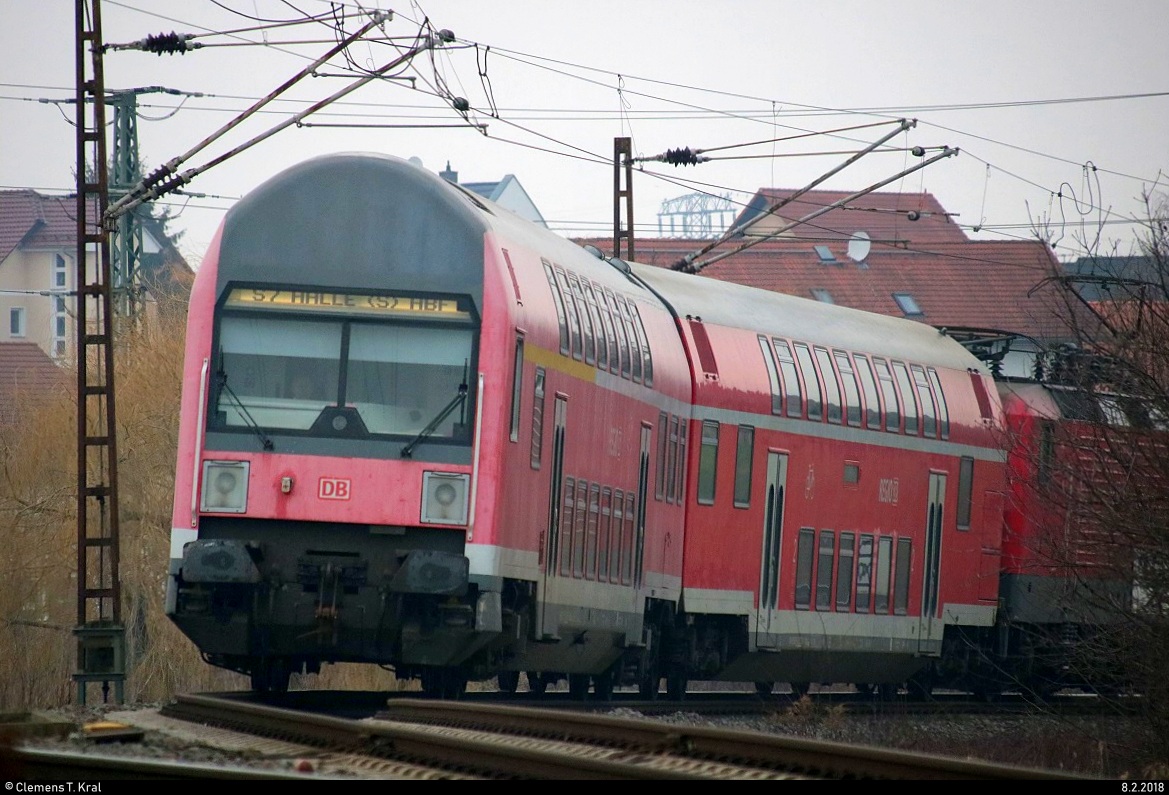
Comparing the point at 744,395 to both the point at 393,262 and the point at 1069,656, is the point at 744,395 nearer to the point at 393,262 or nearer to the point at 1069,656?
the point at 1069,656

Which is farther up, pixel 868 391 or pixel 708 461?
pixel 868 391

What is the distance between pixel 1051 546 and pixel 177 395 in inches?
596

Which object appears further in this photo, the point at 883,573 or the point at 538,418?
the point at 883,573

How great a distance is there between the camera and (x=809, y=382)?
20.9m

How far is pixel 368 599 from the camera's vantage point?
13133 mm

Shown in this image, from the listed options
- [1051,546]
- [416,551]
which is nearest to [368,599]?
[416,551]

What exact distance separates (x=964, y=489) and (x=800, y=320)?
12.0 ft

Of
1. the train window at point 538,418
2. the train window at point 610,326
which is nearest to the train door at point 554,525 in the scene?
the train window at point 538,418

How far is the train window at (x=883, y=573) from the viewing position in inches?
872

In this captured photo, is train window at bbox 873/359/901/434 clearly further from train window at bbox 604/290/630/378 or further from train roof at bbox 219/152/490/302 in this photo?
train roof at bbox 219/152/490/302

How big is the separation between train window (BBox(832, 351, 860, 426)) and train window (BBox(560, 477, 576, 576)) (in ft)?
22.4

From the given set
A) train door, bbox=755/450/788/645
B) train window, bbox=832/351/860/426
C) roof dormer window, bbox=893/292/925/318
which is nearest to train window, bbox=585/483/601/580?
train door, bbox=755/450/788/645

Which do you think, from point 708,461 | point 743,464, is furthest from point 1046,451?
point 708,461

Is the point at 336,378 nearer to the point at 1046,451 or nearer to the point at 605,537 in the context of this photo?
the point at 605,537
